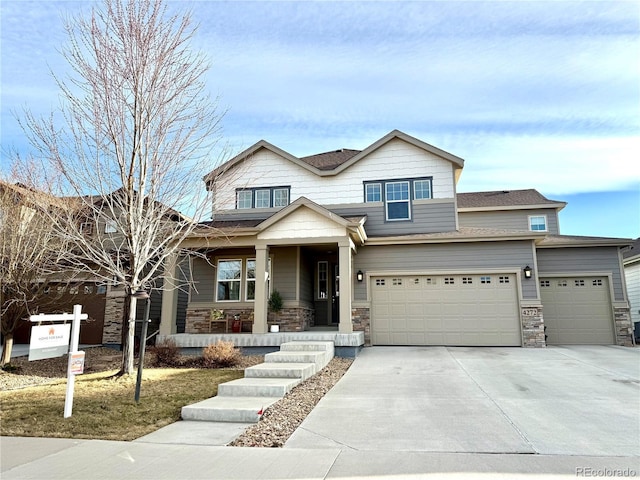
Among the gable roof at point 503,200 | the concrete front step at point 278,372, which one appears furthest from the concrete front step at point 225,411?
the gable roof at point 503,200

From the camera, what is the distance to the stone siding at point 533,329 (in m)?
12.3

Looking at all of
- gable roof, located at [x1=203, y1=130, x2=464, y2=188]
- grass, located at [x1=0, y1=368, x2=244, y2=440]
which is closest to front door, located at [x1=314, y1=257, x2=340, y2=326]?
gable roof, located at [x1=203, y1=130, x2=464, y2=188]

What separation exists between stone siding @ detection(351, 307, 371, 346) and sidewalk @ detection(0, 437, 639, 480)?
8694mm

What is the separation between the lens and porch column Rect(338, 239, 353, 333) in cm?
1145

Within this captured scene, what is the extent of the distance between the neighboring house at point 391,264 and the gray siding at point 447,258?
0.10ft

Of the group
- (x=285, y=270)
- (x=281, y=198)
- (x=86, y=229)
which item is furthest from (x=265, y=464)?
(x=281, y=198)

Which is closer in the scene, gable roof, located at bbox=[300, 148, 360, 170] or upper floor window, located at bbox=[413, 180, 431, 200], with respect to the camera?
upper floor window, located at bbox=[413, 180, 431, 200]

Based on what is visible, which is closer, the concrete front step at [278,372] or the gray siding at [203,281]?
the concrete front step at [278,372]

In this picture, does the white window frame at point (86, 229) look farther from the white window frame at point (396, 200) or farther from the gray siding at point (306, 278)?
the white window frame at point (396, 200)

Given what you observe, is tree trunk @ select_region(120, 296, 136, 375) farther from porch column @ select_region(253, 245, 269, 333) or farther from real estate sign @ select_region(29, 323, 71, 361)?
porch column @ select_region(253, 245, 269, 333)

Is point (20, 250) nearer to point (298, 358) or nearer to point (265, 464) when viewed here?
point (298, 358)

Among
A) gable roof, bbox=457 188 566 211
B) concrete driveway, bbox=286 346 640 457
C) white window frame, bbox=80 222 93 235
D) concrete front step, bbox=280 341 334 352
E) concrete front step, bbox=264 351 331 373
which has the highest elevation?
gable roof, bbox=457 188 566 211

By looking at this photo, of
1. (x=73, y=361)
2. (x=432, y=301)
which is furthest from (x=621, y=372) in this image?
(x=73, y=361)

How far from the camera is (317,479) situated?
3.64m
